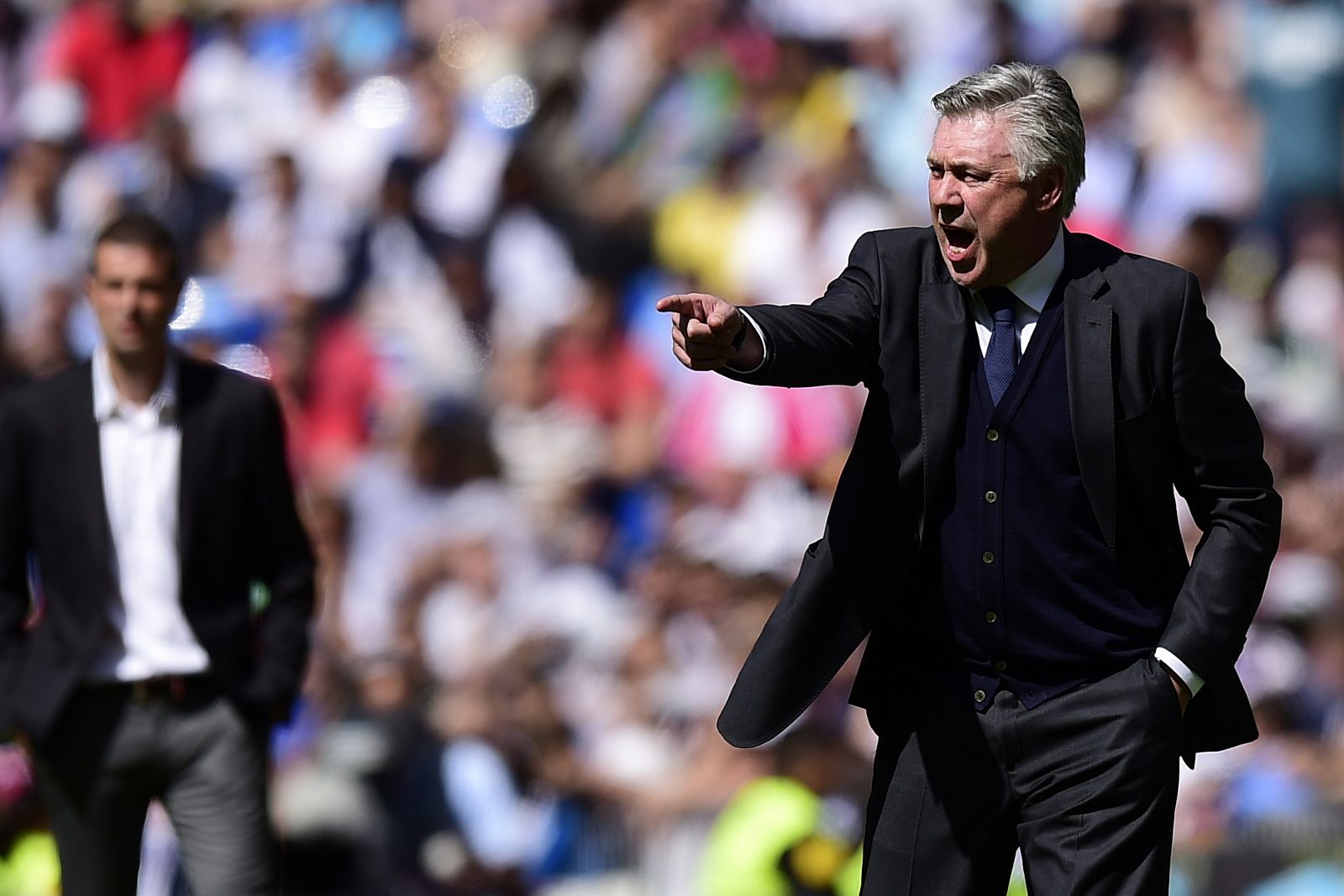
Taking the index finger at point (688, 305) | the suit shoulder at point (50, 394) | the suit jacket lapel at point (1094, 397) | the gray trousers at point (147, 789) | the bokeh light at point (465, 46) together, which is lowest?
the gray trousers at point (147, 789)

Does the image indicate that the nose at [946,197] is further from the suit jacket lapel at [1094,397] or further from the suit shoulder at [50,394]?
the suit shoulder at [50,394]

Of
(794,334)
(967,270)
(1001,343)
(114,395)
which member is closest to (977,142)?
(967,270)

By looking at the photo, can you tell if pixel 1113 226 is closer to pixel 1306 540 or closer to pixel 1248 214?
pixel 1248 214

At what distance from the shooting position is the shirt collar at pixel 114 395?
4.35 meters

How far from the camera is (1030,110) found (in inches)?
123

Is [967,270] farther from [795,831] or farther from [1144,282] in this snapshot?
[795,831]

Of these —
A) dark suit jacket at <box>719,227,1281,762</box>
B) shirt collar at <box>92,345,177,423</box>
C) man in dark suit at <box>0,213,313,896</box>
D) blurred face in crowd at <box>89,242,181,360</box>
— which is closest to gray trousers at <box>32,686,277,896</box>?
man in dark suit at <box>0,213,313,896</box>

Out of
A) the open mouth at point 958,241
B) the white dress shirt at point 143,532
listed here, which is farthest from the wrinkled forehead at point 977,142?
the white dress shirt at point 143,532

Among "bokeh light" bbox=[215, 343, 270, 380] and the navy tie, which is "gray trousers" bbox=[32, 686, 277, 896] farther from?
"bokeh light" bbox=[215, 343, 270, 380]

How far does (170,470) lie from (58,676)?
524 millimetres

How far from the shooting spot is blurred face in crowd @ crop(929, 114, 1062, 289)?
311 cm

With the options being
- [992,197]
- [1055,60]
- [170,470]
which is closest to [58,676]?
[170,470]

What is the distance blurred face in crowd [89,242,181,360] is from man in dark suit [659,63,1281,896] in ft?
6.00

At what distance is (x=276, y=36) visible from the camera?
8.18 metres
